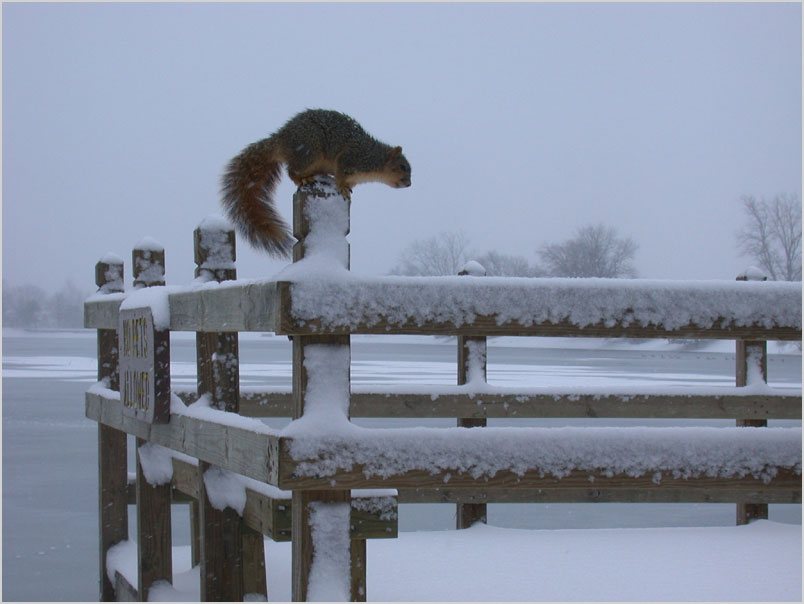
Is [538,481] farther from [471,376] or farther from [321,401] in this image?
[471,376]

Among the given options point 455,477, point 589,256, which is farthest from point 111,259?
point 589,256

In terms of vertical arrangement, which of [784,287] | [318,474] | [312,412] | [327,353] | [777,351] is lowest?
[777,351]

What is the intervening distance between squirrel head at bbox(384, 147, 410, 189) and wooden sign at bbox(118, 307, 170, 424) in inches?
58.7

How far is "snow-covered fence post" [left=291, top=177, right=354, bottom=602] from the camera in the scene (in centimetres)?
196

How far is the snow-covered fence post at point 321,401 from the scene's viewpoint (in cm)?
196

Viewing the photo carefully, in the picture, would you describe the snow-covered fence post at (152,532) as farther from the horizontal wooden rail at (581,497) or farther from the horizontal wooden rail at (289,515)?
the horizontal wooden rail at (581,497)

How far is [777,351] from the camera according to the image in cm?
3250

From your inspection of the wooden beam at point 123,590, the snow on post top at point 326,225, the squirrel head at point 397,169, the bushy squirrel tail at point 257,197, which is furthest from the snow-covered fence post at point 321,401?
the squirrel head at point 397,169

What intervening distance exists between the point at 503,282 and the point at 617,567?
86.3 inches

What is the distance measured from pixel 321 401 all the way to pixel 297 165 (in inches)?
68.8

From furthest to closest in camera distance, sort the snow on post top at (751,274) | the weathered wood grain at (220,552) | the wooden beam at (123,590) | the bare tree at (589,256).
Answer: the bare tree at (589,256)
the snow on post top at (751,274)
the wooden beam at (123,590)
the weathered wood grain at (220,552)

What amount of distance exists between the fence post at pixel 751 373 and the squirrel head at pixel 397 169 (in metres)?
2.08

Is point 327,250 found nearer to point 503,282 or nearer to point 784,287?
point 503,282

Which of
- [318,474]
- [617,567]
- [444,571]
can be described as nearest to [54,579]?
[444,571]
